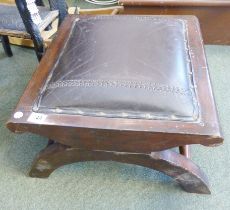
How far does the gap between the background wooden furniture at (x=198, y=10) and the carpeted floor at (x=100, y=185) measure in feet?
2.10

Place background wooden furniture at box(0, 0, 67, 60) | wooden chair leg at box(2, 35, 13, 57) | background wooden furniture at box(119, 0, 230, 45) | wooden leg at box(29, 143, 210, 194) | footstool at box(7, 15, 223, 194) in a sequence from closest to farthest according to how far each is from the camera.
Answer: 1. footstool at box(7, 15, 223, 194)
2. wooden leg at box(29, 143, 210, 194)
3. background wooden furniture at box(0, 0, 67, 60)
4. background wooden furniture at box(119, 0, 230, 45)
5. wooden chair leg at box(2, 35, 13, 57)

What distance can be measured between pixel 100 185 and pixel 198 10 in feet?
3.59

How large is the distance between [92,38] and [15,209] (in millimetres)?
684

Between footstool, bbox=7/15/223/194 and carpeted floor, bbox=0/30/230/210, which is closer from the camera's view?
footstool, bbox=7/15/223/194

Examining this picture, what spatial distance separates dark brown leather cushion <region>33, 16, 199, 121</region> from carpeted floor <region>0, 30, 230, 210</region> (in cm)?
40

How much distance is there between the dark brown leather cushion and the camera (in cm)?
83

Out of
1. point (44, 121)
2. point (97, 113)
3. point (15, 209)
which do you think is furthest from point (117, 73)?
point (15, 209)

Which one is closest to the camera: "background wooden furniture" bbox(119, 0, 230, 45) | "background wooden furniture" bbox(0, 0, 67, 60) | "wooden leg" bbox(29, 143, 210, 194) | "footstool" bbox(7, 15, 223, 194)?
"footstool" bbox(7, 15, 223, 194)

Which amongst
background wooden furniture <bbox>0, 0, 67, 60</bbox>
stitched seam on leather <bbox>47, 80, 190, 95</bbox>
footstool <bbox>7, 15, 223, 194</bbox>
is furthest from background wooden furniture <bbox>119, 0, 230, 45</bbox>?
stitched seam on leather <bbox>47, 80, 190, 95</bbox>

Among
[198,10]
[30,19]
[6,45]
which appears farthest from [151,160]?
[6,45]

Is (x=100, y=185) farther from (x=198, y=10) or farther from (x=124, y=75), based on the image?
(x=198, y=10)

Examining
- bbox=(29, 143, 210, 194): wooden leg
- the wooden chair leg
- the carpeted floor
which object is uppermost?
the wooden chair leg

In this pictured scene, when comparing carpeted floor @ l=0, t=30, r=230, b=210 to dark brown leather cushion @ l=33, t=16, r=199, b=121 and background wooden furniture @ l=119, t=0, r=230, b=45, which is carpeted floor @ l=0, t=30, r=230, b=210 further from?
background wooden furniture @ l=119, t=0, r=230, b=45

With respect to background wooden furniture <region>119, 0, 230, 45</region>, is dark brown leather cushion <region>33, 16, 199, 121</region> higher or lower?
higher
